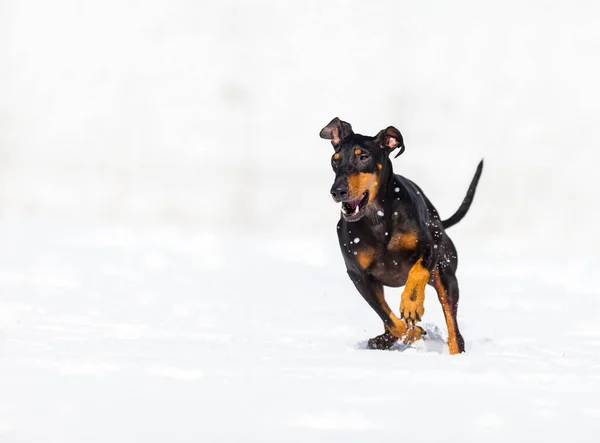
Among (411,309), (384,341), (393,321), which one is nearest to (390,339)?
(384,341)

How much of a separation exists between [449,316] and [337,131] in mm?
1423

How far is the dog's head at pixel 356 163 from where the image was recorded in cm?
602

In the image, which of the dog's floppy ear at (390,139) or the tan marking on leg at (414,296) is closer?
the tan marking on leg at (414,296)

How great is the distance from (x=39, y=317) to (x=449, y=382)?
434cm

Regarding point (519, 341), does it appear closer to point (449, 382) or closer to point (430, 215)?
point (430, 215)

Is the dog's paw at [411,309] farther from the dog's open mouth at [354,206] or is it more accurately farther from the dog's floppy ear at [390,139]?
the dog's floppy ear at [390,139]

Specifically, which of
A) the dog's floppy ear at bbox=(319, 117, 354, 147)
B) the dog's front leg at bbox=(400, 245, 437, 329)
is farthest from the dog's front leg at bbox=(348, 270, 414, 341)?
the dog's floppy ear at bbox=(319, 117, 354, 147)

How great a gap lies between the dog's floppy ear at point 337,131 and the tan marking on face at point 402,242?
0.71m

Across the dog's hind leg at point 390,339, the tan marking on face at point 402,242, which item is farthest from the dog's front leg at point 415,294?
the dog's hind leg at point 390,339

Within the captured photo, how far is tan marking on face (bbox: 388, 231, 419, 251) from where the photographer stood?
6.39m

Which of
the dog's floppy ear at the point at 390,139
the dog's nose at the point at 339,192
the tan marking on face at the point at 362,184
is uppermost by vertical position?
the dog's floppy ear at the point at 390,139

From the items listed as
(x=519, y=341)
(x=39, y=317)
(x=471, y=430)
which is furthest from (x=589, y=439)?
(x=39, y=317)

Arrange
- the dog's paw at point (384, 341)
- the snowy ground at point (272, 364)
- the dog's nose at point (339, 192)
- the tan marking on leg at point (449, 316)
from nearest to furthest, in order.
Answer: the snowy ground at point (272, 364) → the dog's nose at point (339, 192) → the tan marking on leg at point (449, 316) → the dog's paw at point (384, 341)

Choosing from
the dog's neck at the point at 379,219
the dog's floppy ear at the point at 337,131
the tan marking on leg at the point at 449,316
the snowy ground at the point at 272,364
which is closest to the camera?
the snowy ground at the point at 272,364
